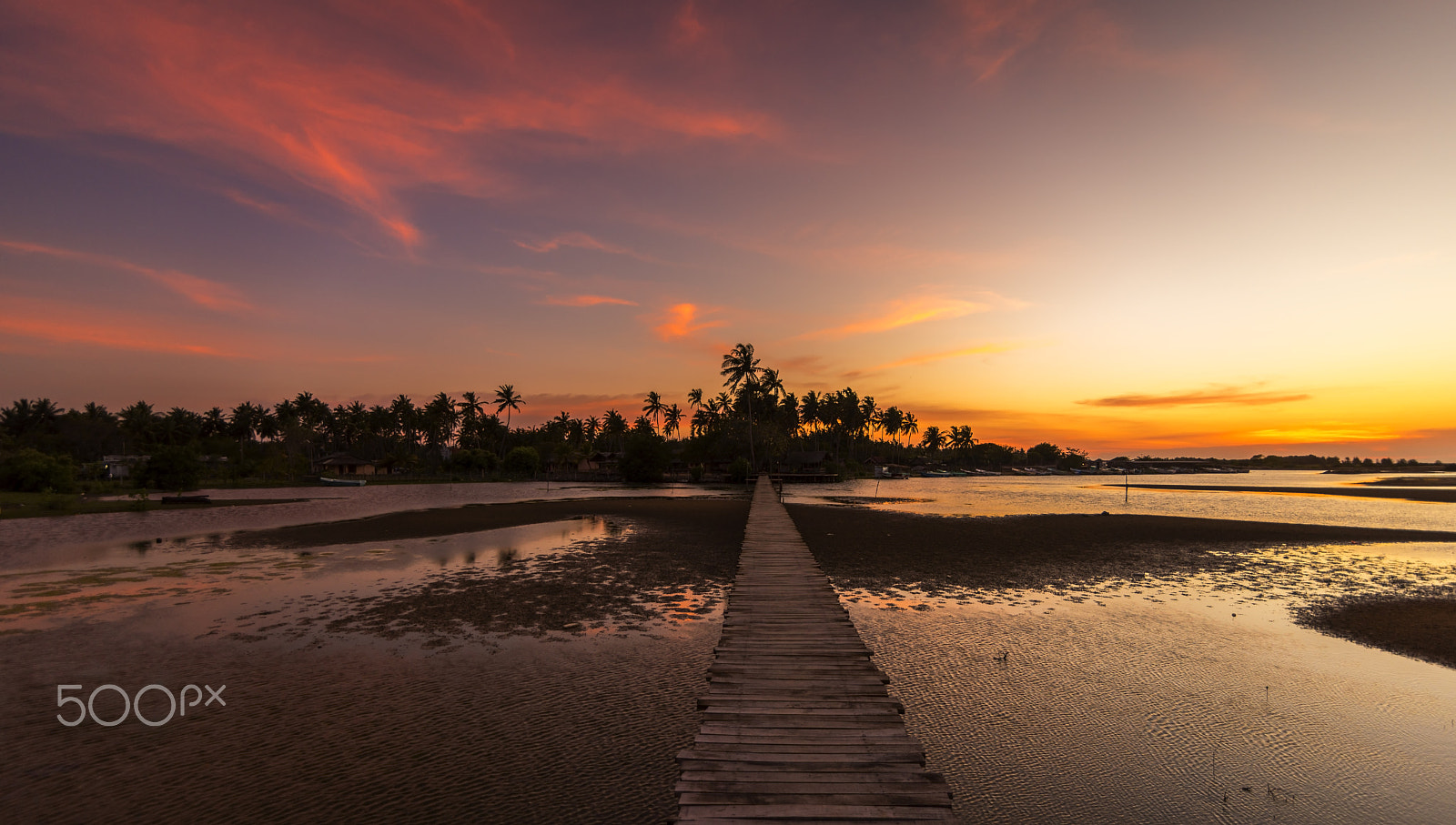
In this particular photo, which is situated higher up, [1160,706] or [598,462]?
[598,462]

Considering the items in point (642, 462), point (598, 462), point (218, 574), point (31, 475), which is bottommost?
point (218, 574)

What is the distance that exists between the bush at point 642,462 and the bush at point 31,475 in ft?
186

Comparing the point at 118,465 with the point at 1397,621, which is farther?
the point at 118,465

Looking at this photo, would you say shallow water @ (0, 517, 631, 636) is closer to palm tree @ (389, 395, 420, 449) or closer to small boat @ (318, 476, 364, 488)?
small boat @ (318, 476, 364, 488)

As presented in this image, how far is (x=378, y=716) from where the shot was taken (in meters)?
9.69

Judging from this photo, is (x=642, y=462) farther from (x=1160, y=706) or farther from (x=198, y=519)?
(x=1160, y=706)

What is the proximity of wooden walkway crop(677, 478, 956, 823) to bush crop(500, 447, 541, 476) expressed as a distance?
98.7 meters

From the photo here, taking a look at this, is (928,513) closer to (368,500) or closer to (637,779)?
(637,779)

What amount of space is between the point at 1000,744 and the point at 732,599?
18.3 ft

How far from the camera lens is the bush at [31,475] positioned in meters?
50.3

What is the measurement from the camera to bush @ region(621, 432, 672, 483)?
87.9m

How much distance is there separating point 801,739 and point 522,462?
10402 cm

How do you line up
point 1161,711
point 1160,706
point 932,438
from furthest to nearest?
point 932,438 < point 1160,706 < point 1161,711

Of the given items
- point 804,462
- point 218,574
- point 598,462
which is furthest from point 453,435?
point 218,574
